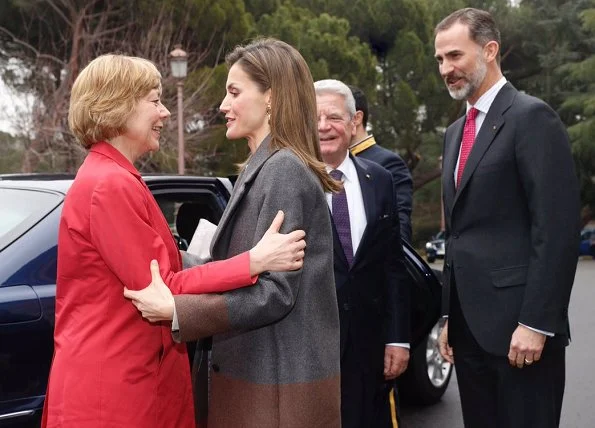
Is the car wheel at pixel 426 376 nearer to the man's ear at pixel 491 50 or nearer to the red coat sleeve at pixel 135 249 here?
the man's ear at pixel 491 50

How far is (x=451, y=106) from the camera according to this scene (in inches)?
1262

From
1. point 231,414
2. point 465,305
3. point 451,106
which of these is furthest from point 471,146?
point 451,106

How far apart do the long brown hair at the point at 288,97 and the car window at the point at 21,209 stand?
1150 millimetres

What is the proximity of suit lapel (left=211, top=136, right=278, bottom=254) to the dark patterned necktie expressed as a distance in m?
0.95

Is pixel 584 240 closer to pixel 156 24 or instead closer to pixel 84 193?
pixel 156 24

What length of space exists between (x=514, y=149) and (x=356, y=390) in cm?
112

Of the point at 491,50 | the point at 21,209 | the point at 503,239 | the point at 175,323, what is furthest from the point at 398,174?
the point at 175,323

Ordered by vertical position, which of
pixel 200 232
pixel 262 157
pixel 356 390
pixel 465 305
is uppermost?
pixel 262 157

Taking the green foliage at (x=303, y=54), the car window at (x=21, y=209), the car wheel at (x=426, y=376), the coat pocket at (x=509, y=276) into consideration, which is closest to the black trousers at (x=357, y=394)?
the coat pocket at (x=509, y=276)

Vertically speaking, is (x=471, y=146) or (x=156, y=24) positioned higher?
(x=156, y=24)

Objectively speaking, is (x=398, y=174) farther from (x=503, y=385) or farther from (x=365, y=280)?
(x=503, y=385)

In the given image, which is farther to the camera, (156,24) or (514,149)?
(156,24)

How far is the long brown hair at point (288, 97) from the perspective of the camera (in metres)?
2.25

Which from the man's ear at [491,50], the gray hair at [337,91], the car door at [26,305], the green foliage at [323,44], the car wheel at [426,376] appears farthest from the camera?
the green foliage at [323,44]
